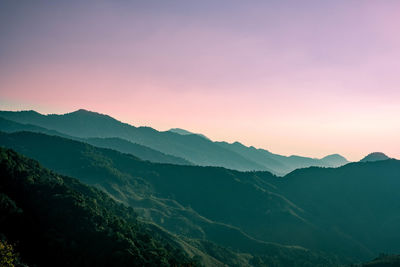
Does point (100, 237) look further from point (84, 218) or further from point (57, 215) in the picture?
point (57, 215)

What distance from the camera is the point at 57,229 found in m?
130

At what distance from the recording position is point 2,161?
158 metres

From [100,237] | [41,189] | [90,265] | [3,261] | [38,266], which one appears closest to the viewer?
[3,261]

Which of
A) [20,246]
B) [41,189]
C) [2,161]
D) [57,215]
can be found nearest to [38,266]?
[20,246]

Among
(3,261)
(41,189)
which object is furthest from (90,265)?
(41,189)

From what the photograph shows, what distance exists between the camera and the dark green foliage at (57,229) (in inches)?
4604

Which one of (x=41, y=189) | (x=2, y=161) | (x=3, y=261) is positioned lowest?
(x=3, y=261)

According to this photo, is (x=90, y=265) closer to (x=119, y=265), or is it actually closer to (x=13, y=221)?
(x=119, y=265)

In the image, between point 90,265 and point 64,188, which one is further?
point 64,188

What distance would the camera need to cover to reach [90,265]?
389ft

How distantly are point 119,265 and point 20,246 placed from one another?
35311mm

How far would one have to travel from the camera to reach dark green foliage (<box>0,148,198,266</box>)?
117m

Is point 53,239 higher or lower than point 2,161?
lower

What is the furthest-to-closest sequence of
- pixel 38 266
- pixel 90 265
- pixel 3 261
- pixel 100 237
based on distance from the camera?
pixel 100 237
pixel 90 265
pixel 38 266
pixel 3 261
